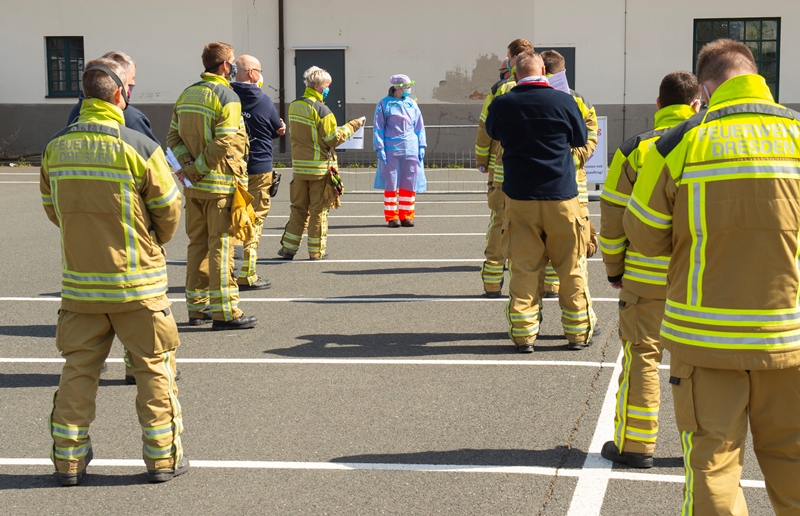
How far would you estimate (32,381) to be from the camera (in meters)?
6.98

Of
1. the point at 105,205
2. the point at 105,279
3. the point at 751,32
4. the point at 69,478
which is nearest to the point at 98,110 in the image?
the point at 105,205

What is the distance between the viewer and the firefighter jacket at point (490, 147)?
920 cm

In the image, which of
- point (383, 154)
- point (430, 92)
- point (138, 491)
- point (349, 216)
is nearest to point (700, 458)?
point (138, 491)

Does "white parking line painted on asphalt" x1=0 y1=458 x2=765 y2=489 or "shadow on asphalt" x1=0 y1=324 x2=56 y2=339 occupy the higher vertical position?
"shadow on asphalt" x1=0 y1=324 x2=56 y2=339

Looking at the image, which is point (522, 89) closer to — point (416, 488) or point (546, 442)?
point (546, 442)

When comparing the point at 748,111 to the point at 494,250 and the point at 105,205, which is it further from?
the point at 494,250

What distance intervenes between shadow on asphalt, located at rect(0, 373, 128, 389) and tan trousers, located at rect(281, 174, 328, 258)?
4.70m

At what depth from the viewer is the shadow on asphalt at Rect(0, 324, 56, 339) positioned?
832 cm

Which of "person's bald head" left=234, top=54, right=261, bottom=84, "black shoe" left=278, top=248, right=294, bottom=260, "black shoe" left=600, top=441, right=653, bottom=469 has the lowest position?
"black shoe" left=600, top=441, right=653, bottom=469

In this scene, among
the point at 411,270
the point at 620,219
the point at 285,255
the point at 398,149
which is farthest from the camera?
the point at 398,149

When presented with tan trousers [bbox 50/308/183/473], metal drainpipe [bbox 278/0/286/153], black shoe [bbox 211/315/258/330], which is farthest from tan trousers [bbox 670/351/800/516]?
metal drainpipe [bbox 278/0/286/153]

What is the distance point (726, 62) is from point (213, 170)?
16.6 ft

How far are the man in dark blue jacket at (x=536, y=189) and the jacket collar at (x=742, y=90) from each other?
3400 mm

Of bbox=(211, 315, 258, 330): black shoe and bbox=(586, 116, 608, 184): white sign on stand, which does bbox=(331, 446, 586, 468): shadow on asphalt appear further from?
bbox=(586, 116, 608, 184): white sign on stand
